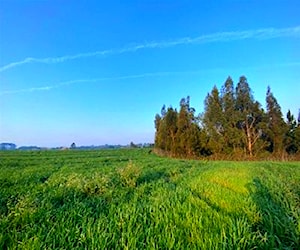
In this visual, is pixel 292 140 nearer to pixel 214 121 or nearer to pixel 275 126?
pixel 275 126

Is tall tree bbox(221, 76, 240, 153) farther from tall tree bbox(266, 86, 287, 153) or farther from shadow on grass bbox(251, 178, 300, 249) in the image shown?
shadow on grass bbox(251, 178, 300, 249)

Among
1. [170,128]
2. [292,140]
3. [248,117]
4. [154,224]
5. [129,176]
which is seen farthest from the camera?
[170,128]

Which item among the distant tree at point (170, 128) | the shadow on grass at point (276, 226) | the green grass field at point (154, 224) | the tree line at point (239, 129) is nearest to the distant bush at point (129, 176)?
the green grass field at point (154, 224)

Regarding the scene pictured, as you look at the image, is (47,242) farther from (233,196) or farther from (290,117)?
(290,117)

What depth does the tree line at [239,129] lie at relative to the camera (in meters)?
41.7

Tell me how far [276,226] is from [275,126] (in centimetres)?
3875

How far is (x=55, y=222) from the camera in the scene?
5.65m

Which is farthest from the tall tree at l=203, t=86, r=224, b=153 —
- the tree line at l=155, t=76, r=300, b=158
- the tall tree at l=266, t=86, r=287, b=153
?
the tall tree at l=266, t=86, r=287, b=153

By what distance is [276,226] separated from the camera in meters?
6.05

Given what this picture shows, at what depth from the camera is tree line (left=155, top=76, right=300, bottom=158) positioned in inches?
1643

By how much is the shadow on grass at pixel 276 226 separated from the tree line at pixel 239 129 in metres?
35.1

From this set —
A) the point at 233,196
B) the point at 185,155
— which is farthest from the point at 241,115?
the point at 233,196

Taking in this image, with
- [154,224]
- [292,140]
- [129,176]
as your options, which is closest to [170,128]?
[292,140]

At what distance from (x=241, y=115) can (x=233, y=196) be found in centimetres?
3723
